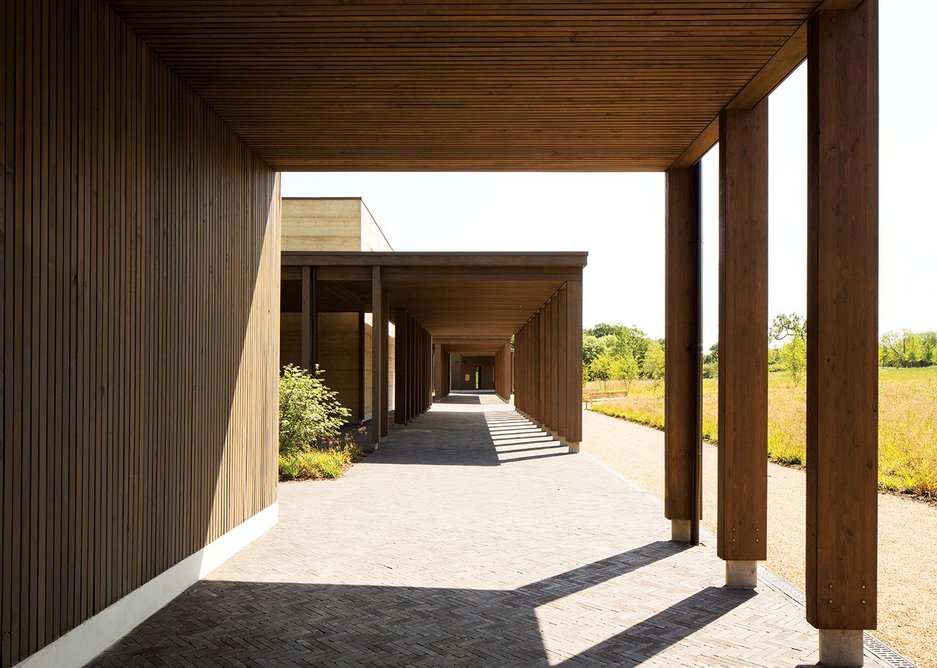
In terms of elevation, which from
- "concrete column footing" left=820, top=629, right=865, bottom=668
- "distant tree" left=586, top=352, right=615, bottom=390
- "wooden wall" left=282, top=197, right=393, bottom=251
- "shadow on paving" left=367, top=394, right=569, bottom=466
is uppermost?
"wooden wall" left=282, top=197, right=393, bottom=251

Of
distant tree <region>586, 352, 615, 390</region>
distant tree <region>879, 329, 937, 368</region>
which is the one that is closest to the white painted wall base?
distant tree <region>586, 352, 615, 390</region>

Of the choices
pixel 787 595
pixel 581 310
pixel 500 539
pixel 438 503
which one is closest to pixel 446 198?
pixel 581 310

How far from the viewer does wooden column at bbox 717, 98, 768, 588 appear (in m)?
5.77

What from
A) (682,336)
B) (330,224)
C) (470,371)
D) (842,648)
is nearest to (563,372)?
(682,336)

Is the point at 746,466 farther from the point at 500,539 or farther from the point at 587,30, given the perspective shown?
the point at 587,30

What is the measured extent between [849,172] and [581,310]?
38.6 ft

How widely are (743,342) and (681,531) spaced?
2.51 m

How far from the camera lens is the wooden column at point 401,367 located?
74.1 ft

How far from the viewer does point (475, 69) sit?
5.11 m

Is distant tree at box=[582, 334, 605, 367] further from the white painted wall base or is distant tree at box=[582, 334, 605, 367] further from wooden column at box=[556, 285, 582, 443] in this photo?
the white painted wall base

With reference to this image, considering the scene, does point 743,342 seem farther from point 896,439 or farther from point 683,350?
point 896,439

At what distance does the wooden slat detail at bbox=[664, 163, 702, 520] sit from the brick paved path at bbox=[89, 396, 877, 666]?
0.64m

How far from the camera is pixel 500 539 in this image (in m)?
7.54

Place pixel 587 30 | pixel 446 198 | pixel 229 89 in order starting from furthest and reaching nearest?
pixel 446 198 → pixel 229 89 → pixel 587 30
